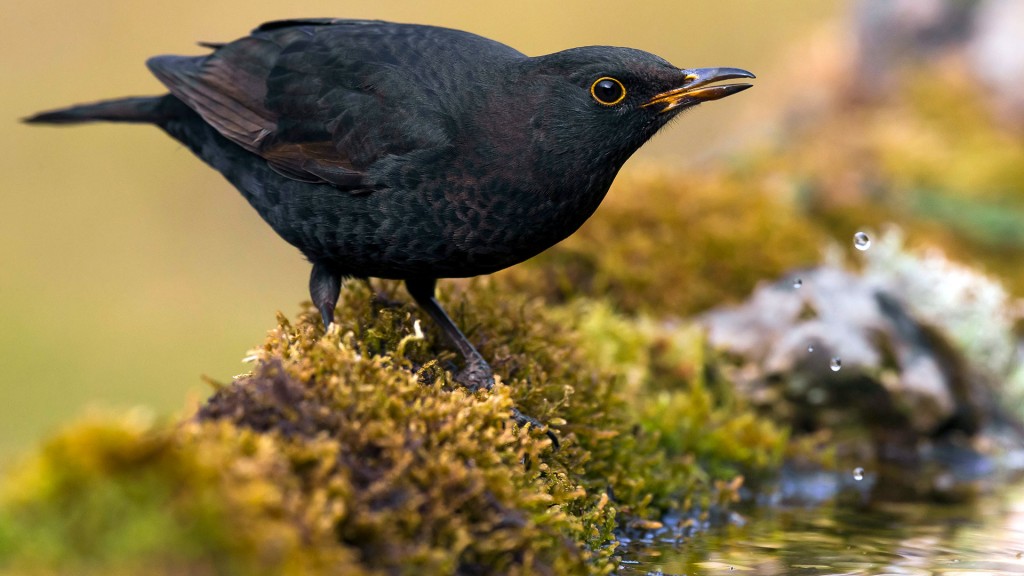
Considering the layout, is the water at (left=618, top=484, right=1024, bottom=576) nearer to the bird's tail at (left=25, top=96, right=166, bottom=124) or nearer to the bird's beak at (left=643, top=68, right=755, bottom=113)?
the bird's beak at (left=643, top=68, right=755, bottom=113)

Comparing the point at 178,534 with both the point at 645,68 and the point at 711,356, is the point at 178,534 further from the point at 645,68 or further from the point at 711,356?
the point at 711,356

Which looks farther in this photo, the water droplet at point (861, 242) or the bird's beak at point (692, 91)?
the water droplet at point (861, 242)

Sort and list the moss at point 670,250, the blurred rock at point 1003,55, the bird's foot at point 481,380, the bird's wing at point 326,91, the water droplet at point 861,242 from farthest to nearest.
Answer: the blurred rock at point 1003,55
the moss at point 670,250
the water droplet at point 861,242
the bird's wing at point 326,91
the bird's foot at point 481,380

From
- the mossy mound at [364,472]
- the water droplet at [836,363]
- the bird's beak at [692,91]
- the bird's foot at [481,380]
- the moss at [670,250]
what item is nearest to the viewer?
the mossy mound at [364,472]

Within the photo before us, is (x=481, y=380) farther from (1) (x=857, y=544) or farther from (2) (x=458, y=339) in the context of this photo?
(1) (x=857, y=544)

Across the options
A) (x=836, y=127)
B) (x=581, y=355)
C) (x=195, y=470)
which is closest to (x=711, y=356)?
(x=581, y=355)

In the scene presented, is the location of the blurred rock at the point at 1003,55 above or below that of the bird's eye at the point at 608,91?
above

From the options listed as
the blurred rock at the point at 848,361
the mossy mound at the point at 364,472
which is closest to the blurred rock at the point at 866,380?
the blurred rock at the point at 848,361

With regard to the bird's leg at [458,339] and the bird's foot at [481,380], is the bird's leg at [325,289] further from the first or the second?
the bird's foot at [481,380]
